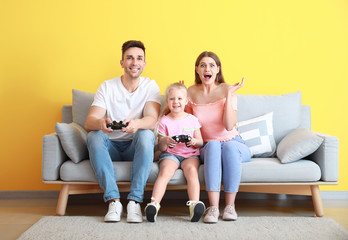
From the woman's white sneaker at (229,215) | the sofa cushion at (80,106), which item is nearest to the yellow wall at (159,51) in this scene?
the sofa cushion at (80,106)

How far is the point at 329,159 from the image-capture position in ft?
7.28

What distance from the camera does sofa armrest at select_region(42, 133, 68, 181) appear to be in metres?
2.21

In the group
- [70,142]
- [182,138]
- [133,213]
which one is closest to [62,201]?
[70,142]

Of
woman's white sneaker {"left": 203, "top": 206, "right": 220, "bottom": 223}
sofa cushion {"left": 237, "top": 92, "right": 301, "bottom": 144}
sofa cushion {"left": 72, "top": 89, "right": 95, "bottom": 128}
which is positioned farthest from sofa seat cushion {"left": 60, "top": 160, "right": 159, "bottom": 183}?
sofa cushion {"left": 237, "top": 92, "right": 301, "bottom": 144}

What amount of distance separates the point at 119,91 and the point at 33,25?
40.3 inches

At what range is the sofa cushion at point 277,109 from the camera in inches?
104

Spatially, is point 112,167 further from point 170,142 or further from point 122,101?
point 122,101

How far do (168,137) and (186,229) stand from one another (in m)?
0.56

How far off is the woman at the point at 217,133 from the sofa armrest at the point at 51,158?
878mm

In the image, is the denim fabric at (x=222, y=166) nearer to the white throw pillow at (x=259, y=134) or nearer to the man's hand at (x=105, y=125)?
the white throw pillow at (x=259, y=134)

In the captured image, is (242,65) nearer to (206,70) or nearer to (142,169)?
(206,70)

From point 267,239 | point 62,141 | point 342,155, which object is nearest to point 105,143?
point 62,141

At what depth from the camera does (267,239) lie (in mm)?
1795

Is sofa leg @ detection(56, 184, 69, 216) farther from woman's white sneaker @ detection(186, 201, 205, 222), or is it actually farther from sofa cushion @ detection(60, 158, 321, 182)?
woman's white sneaker @ detection(186, 201, 205, 222)
